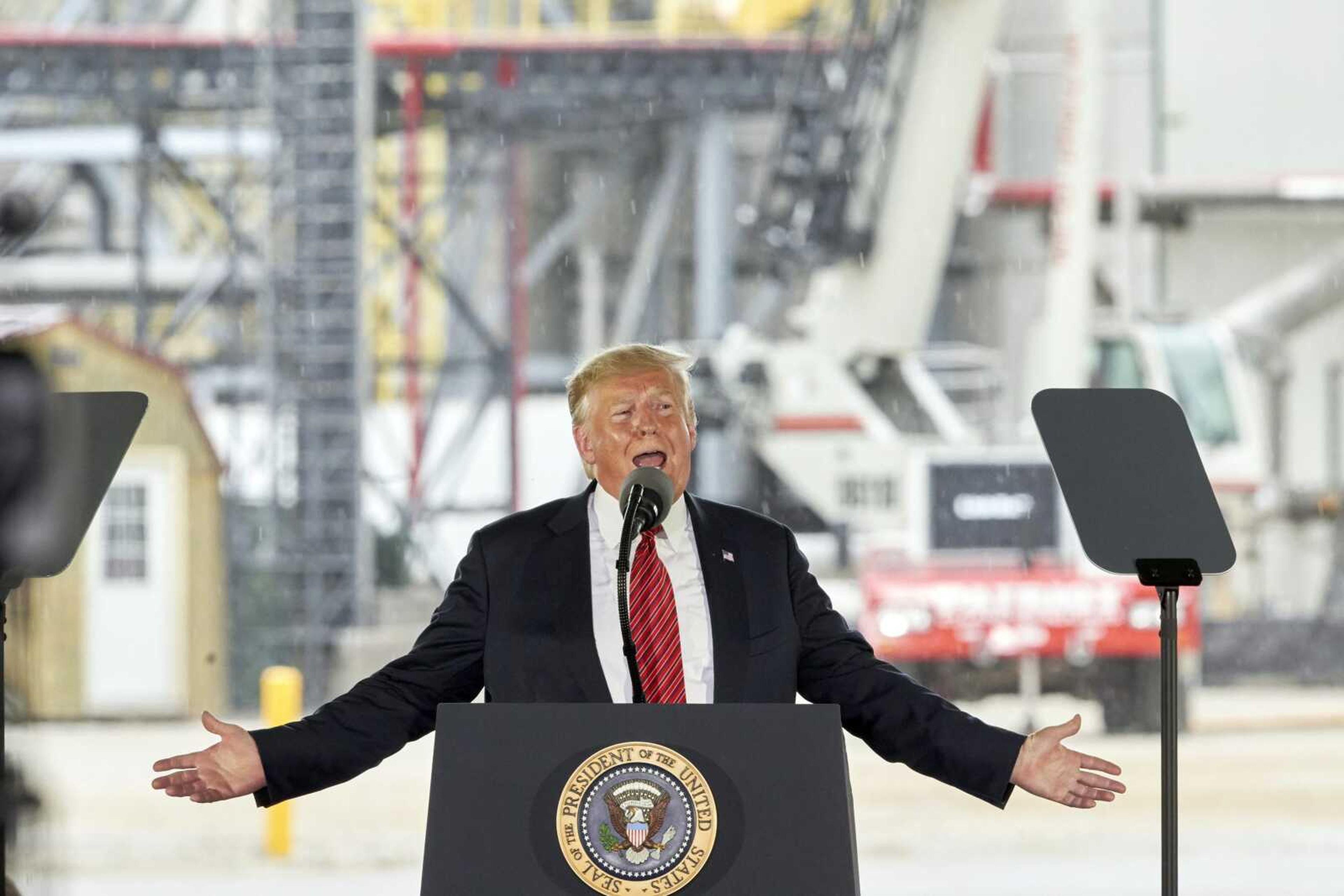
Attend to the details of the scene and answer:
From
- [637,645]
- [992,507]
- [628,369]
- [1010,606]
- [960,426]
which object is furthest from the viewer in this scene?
[960,426]

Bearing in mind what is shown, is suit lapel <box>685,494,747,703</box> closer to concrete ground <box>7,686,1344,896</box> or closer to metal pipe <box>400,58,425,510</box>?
concrete ground <box>7,686,1344,896</box>

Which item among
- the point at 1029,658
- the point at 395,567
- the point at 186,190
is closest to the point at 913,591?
the point at 1029,658

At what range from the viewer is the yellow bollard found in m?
6.08

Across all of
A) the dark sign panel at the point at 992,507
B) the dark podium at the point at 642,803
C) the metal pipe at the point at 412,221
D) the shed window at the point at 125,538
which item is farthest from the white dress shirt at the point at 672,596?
the metal pipe at the point at 412,221

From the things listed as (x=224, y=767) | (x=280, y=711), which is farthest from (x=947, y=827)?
(x=224, y=767)

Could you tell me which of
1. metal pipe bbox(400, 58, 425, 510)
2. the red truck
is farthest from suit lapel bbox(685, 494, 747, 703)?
metal pipe bbox(400, 58, 425, 510)

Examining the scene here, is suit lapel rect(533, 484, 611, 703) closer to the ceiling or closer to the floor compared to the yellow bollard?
closer to the ceiling

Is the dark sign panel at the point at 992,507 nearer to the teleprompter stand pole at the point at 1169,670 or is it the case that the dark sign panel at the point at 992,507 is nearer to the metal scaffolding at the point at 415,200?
the metal scaffolding at the point at 415,200

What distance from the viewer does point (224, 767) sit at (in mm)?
2145

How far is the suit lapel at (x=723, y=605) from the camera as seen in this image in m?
2.21

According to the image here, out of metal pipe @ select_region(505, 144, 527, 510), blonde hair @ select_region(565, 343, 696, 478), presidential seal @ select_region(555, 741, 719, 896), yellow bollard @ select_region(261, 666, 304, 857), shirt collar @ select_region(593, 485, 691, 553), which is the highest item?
metal pipe @ select_region(505, 144, 527, 510)

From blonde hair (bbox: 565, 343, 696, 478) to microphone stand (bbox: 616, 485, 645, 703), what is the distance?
0.94 feet

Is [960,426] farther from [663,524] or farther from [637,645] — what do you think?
[637,645]

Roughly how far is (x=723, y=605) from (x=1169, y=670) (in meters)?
0.52
